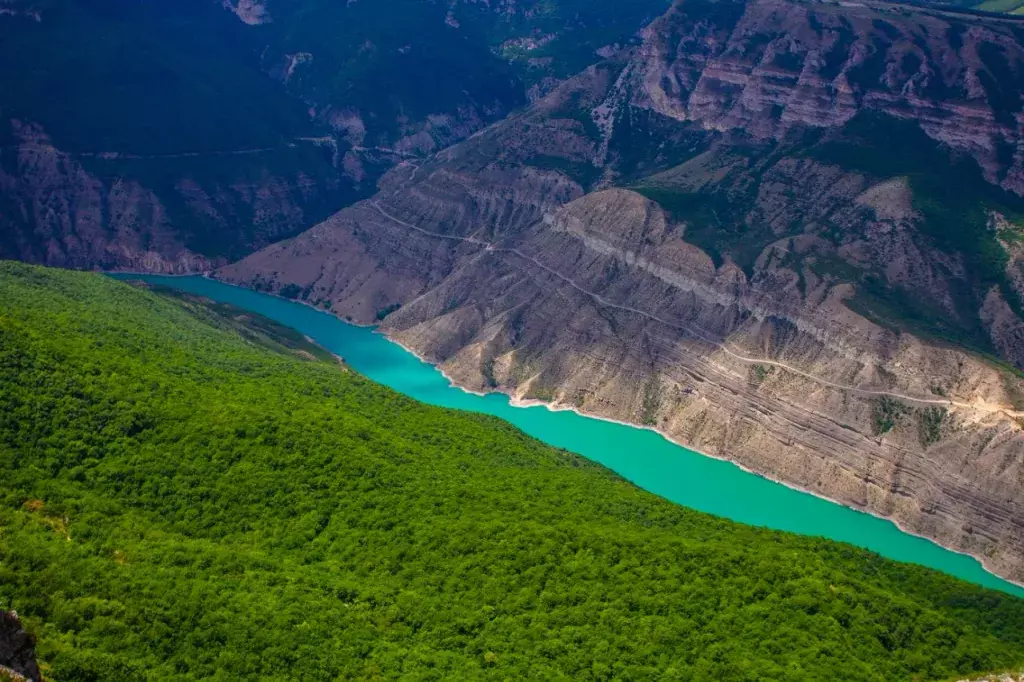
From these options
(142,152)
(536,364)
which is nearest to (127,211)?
(142,152)

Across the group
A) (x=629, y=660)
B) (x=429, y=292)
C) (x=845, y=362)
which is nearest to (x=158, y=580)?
(x=629, y=660)

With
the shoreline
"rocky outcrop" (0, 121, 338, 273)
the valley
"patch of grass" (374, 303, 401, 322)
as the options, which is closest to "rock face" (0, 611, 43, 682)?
the valley

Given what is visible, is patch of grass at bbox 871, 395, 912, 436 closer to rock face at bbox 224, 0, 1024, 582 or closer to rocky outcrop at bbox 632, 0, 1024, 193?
rock face at bbox 224, 0, 1024, 582

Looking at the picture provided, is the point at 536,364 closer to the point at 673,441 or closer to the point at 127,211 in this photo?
the point at 673,441

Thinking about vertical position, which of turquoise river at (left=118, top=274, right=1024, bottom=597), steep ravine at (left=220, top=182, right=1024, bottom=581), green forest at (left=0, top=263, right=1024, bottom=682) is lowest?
turquoise river at (left=118, top=274, right=1024, bottom=597)

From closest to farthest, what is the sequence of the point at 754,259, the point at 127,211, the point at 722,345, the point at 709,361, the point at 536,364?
the point at 709,361
the point at 722,345
the point at 754,259
the point at 536,364
the point at 127,211

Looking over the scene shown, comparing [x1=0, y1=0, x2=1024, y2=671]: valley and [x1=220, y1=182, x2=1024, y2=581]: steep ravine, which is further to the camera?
[x1=220, y1=182, x2=1024, y2=581]: steep ravine
